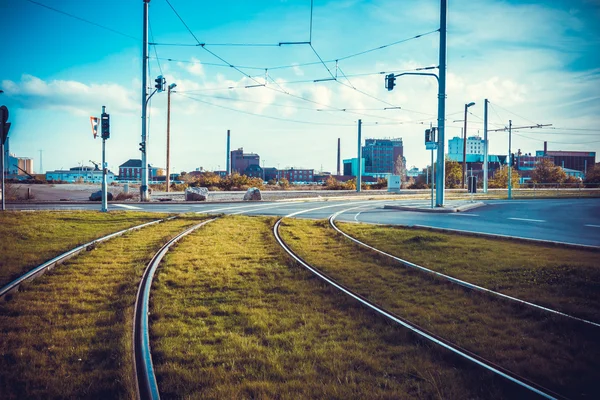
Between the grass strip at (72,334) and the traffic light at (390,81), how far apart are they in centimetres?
1681

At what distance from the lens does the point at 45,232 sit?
11367 mm

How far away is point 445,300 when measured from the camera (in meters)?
5.81

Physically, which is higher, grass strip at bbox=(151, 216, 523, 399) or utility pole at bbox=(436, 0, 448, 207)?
utility pole at bbox=(436, 0, 448, 207)

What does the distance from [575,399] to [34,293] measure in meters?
6.25

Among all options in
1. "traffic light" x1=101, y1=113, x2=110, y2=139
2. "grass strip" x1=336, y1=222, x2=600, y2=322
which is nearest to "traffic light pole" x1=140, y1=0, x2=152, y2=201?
"traffic light" x1=101, y1=113, x2=110, y2=139

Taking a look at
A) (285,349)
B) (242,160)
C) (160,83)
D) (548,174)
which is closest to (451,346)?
(285,349)

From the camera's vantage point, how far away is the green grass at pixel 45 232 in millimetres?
7678

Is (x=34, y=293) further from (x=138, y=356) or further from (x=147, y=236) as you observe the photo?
(x=147, y=236)

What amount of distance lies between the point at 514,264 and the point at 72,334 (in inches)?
281

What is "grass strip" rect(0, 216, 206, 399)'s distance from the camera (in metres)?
3.32

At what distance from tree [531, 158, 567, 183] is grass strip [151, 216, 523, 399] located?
68.9 meters

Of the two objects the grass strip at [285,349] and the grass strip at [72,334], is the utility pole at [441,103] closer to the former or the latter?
the grass strip at [285,349]

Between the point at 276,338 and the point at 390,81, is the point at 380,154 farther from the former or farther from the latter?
the point at 276,338

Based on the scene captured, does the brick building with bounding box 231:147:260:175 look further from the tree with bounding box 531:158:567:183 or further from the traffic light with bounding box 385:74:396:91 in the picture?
the traffic light with bounding box 385:74:396:91
